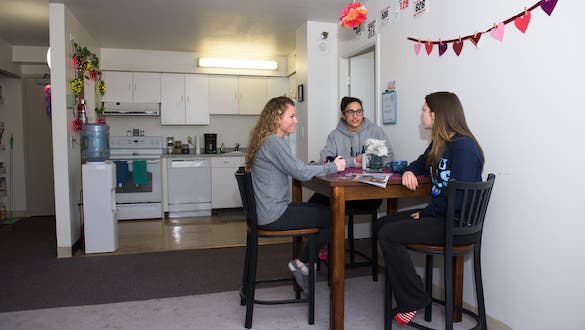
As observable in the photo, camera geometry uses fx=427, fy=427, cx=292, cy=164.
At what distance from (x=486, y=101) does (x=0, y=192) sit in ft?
20.4

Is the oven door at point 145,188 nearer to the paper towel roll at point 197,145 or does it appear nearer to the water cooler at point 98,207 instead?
the paper towel roll at point 197,145

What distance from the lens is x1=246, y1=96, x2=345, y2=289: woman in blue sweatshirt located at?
235cm

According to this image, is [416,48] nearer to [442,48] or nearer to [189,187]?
[442,48]

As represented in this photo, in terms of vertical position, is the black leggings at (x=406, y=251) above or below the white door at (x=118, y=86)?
below

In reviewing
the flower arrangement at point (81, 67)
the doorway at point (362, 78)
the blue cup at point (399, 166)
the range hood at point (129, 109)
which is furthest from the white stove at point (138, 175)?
the blue cup at point (399, 166)

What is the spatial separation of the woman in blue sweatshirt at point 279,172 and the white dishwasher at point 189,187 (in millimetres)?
3810

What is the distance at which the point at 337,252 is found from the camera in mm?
2240

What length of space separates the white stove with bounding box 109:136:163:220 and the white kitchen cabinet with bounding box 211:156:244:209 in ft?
2.48

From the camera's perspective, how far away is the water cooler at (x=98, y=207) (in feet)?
13.2

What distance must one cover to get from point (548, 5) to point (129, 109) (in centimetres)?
543

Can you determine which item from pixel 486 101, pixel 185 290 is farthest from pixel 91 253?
pixel 486 101

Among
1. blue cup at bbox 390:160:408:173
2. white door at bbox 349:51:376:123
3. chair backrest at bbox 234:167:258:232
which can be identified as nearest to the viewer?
chair backrest at bbox 234:167:258:232

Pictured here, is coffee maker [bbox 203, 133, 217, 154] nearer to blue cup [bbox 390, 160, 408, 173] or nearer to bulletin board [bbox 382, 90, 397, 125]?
bulletin board [bbox 382, 90, 397, 125]

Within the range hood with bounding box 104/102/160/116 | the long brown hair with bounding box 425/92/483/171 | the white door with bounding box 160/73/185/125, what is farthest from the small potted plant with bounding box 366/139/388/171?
the range hood with bounding box 104/102/160/116
